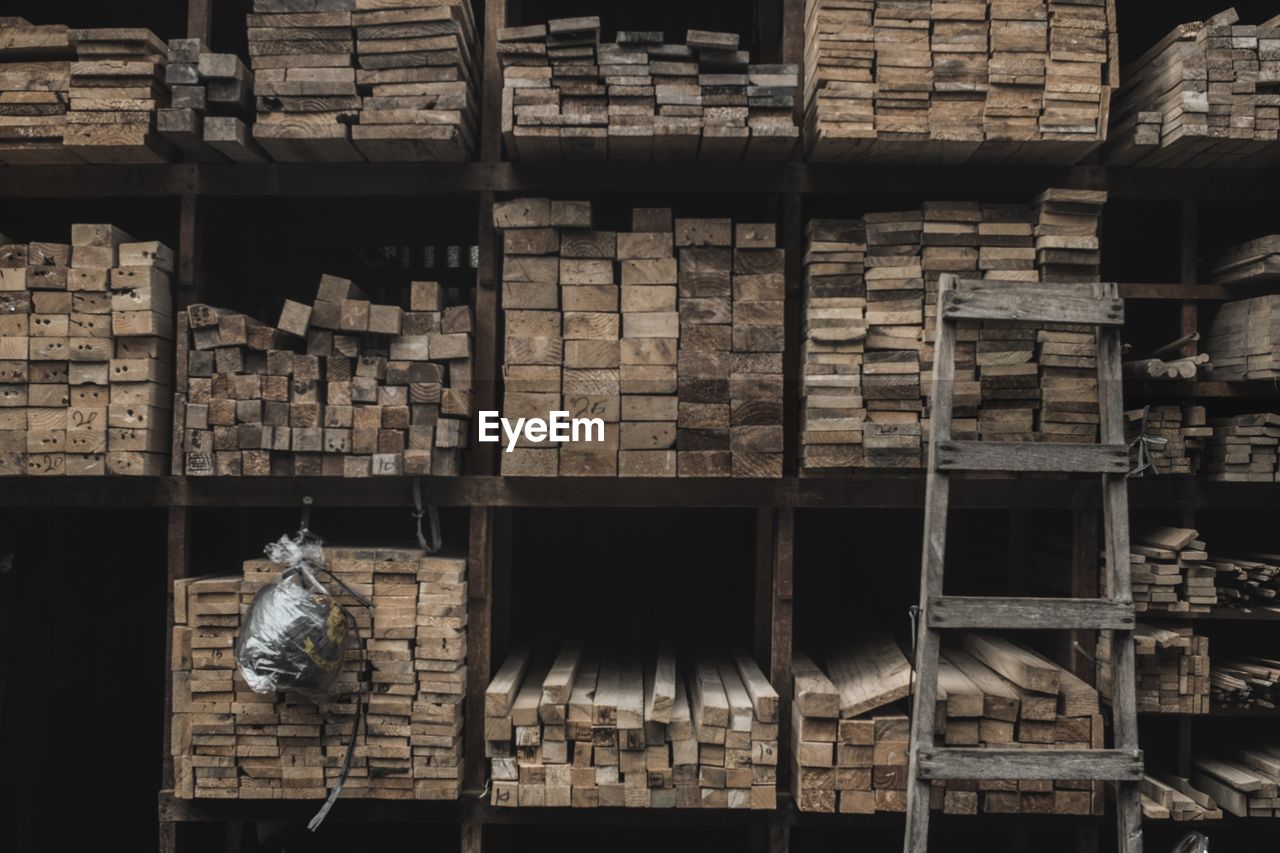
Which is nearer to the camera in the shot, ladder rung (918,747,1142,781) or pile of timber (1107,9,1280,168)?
ladder rung (918,747,1142,781)

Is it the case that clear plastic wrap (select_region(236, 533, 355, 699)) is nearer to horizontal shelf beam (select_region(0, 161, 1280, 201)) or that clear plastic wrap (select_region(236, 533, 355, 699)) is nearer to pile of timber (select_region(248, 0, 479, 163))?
horizontal shelf beam (select_region(0, 161, 1280, 201))

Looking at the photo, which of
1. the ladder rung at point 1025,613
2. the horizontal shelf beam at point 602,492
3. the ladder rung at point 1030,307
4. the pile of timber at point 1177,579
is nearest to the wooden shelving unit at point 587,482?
the horizontal shelf beam at point 602,492

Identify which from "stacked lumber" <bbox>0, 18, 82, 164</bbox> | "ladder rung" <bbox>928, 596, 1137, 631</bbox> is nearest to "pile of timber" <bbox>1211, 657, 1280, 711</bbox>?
"ladder rung" <bbox>928, 596, 1137, 631</bbox>

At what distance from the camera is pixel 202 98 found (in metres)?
4.22

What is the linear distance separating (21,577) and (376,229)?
3659 mm

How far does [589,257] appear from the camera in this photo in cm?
427

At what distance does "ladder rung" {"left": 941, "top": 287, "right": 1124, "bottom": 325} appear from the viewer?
3.78 metres

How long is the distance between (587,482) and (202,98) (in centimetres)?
309

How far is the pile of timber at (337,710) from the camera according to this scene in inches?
163

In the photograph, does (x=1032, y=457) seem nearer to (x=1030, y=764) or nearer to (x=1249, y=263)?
(x=1030, y=764)

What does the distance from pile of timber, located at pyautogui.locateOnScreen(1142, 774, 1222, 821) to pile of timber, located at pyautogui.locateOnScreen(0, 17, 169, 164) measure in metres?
6.87

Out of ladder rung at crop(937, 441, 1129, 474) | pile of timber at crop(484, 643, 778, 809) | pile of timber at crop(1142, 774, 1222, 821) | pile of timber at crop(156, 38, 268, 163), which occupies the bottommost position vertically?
pile of timber at crop(1142, 774, 1222, 821)

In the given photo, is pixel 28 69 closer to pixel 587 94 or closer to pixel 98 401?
pixel 98 401

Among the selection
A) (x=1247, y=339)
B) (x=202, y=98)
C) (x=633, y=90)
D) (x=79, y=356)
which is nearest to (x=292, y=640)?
(x=79, y=356)
